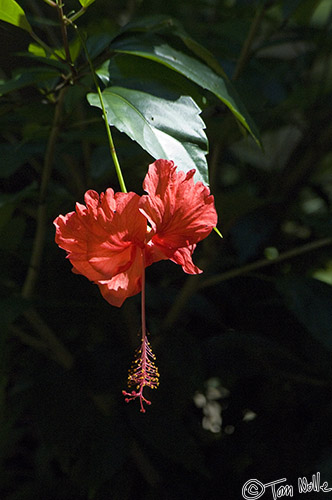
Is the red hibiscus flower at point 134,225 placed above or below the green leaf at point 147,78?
below

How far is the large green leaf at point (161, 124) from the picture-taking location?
437mm

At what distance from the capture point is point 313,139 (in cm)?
103

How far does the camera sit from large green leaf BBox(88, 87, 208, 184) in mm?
437

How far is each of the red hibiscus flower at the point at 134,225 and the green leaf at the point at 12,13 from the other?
8.7 inches

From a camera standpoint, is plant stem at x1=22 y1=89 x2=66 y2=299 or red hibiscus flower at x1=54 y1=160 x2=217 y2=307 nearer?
red hibiscus flower at x1=54 y1=160 x2=217 y2=307

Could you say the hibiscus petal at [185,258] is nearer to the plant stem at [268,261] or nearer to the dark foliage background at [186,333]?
the dark foliage background at [186,333]

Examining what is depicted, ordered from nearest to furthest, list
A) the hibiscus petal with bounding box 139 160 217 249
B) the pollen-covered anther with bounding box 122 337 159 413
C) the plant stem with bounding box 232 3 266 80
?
the hibiscus petal with bounding box 139 160 217 249 < the pollen-covered anther with bounding box 122 337 159 413 < the plant stem with bounding box 232 3 266 80

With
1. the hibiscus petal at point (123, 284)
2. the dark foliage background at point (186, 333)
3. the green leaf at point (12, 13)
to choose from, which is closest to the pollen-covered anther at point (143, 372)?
the hibiscus petal at point (123, 284)

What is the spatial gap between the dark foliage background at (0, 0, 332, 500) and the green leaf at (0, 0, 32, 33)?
0.09m

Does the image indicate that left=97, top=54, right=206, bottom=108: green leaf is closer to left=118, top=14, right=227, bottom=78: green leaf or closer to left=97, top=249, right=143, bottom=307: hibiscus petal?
left=118, top=14, right=227, bottom=78: green leaf

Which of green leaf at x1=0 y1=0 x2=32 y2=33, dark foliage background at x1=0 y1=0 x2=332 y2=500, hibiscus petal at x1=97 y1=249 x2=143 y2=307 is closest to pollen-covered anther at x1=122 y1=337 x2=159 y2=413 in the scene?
hibiscus petal at x1=97 y1=249 x2=143 y2=307

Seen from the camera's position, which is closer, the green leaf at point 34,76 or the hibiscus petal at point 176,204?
the hibiscus petal at point 176,204

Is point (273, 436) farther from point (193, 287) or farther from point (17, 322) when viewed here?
point (17, 322)

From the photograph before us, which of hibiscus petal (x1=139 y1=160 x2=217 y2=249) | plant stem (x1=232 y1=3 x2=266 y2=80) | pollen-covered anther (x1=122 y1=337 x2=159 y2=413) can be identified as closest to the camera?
hibiscus petal (x1=139 y1=160 x2=217 y2=249)
